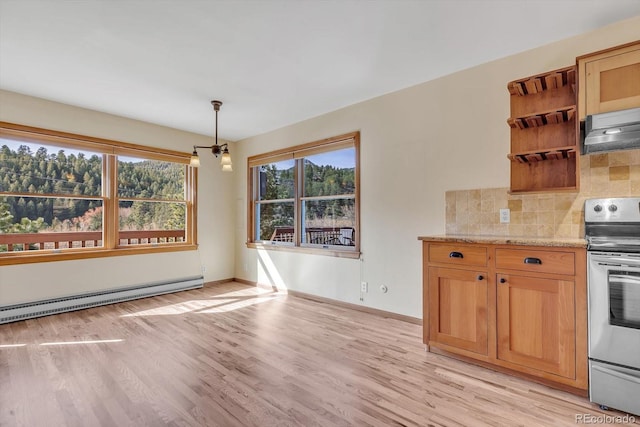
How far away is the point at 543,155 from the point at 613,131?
47cm

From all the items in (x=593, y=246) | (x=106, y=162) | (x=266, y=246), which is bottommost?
(x=266, y=246)

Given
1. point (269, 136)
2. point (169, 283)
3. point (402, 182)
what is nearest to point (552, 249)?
point (402, 182)

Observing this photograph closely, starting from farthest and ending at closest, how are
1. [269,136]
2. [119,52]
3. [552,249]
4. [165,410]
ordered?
[269,136]
[119,52]
[552,249]
[165,410]

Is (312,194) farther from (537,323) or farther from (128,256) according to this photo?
(537,323)

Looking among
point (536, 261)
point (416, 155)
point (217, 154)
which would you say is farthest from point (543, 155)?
point (217, 154)

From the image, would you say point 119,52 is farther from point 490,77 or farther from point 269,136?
point 490,77

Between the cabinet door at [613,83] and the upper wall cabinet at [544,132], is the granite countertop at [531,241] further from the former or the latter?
the cabinet door at [613,83]

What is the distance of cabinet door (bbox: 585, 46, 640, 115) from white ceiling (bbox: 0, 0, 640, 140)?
0.38m

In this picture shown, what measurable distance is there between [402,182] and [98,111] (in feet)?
13.8

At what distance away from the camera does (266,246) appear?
5324mm

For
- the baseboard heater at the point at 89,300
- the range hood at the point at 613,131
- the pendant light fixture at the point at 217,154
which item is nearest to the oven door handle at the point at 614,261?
the range hood at the point at 613,131

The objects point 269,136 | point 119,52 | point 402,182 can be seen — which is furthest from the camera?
point 269,136

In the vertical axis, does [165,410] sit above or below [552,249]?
below

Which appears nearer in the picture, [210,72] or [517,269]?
[517,269]
